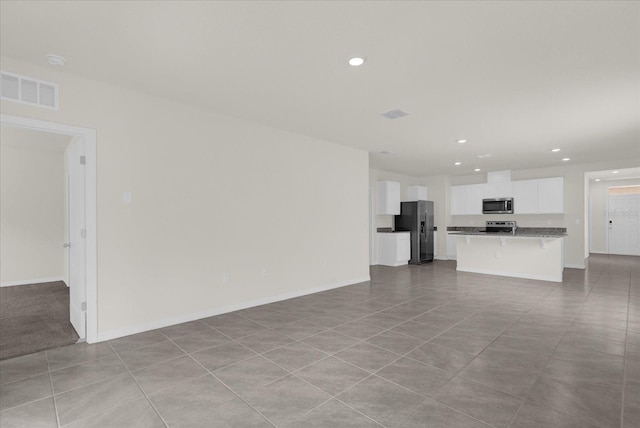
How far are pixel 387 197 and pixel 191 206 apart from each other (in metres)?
5.80

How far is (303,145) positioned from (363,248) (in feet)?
8.18

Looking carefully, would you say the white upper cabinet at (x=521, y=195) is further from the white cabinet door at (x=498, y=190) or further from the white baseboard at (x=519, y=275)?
the white baseboard at (x=519, y=275)

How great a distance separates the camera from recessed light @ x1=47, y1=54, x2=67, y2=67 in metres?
2.84

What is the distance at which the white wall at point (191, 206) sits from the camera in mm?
3410

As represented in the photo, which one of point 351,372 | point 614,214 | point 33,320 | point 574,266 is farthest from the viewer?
point 614,214

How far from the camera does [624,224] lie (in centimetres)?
1066

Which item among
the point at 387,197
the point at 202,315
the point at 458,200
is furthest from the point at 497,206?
the point at 202,315

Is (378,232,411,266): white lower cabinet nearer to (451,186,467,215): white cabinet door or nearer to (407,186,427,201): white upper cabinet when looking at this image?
(407,186,427,201): white upper cabinet

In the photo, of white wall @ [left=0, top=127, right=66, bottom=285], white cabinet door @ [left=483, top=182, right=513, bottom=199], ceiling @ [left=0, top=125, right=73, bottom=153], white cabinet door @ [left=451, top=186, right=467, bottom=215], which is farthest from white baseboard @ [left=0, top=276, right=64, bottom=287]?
white cabinet door @ [left=483, top=182, right=513, bottom=199]

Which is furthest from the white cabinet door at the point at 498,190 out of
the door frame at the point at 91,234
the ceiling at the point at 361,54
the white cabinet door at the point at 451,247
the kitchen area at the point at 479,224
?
the door frame at the point at 91,234

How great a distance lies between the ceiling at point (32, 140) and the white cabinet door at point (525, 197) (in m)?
10.0

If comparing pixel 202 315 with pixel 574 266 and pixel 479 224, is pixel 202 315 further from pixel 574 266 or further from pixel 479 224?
pixel 574 266

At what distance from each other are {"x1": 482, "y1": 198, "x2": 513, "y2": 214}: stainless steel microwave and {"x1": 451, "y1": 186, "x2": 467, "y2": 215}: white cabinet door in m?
0.59

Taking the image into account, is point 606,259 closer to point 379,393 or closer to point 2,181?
point 379,393
